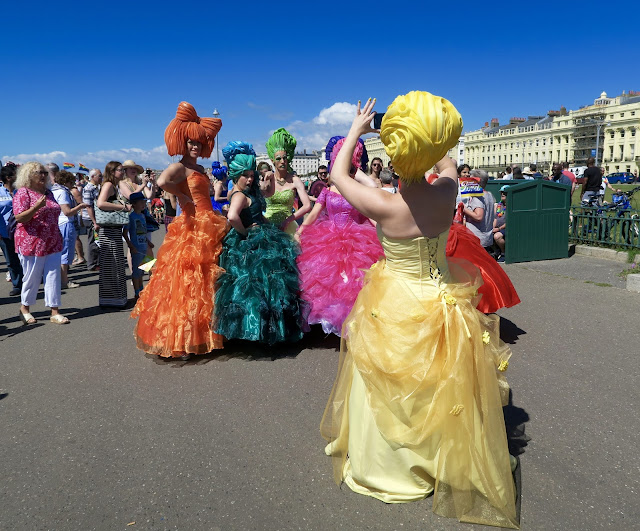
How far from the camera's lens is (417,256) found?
274 centimetres

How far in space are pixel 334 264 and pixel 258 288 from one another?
0.80 meters

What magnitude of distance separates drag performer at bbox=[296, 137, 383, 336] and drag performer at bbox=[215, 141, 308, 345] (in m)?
0.14

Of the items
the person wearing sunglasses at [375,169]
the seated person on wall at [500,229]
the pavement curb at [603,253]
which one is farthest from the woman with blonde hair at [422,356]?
the pavement curb at [603,253]

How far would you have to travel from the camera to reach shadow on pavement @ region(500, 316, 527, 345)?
5.49 metres

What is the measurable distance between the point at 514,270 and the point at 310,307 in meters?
5.43

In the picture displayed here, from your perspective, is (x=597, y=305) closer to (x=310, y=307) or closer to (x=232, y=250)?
(x=310, y=307)

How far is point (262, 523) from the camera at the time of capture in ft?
8.86

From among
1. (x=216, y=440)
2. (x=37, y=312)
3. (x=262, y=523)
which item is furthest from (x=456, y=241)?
(x=37, y=312)

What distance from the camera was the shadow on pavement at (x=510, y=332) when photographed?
5489 millimetres

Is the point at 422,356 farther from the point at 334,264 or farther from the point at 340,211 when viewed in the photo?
the point at 340,211

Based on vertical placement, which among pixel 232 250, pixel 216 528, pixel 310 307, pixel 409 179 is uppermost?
pixel 409 179

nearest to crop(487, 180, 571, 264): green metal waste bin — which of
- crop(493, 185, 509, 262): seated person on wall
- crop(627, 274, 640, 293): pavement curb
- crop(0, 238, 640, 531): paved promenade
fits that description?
crop(493, 185, 509, 262): seated person on wall

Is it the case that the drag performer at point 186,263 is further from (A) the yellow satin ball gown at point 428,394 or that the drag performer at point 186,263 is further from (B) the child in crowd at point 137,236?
(B) the child in crowd at point 137,236

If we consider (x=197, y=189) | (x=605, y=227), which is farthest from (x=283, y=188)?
(x=605, y=227)
